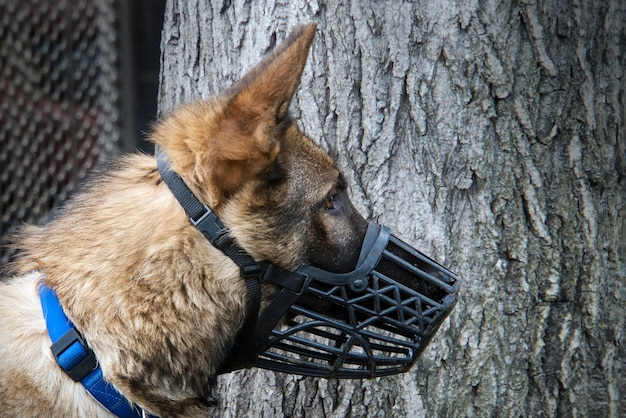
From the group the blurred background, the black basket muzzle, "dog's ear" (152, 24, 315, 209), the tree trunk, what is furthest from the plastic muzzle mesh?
the blurred background

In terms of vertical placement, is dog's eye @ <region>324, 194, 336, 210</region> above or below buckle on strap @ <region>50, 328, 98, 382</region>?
below

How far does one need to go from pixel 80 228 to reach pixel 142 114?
4.72 m

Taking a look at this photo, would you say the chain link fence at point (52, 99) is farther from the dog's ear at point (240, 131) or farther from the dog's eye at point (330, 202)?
the dog's eye at point (330, 202)

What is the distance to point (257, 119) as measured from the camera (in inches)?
84.4

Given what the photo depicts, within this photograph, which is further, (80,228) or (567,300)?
(567,300)

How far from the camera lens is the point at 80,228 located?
2426 millimetres

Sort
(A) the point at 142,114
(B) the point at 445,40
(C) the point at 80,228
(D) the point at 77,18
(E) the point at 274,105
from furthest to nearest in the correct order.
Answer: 1. (A) the point at 142,114
2. (D) the point at 77,18
3. (B) the point at 445,40
4. (C) the point at 80,228
5. (E) the point at 274,105

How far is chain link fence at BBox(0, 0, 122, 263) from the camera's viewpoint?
5.79 metres

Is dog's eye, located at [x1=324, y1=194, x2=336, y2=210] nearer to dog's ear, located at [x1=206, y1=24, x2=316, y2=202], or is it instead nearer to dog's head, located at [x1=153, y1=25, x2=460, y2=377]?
dog's head, located at [x1=153, y1=25, x2=460, y2=377]

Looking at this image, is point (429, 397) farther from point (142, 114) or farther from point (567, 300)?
point (142, 114)

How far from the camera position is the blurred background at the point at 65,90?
5.80m

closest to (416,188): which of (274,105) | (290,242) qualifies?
(290,242)

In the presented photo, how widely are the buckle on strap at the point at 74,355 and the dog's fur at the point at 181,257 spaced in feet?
0.09

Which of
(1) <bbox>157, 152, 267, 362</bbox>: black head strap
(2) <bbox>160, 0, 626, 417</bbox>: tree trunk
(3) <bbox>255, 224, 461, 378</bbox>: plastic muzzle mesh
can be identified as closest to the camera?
(1) <bbox>157, 152, 267, 362</bbox>: black head strap
